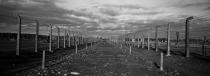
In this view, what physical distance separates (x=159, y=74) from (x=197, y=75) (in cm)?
216

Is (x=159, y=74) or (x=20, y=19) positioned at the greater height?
(x=20, y=19)

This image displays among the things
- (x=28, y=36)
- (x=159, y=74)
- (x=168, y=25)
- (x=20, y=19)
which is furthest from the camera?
(x=28, y=36)

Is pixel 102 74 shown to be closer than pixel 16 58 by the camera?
Yes

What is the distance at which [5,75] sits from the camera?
26.1 ft

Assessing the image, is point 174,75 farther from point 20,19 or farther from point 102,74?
point 20,19

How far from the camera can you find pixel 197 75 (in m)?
8.84

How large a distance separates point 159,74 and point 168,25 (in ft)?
34.5

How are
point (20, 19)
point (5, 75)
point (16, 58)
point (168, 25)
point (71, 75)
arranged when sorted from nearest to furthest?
point (5, 75) < point (71, 75) < point (16, 58) < point (20, 19) < point (168, 25)

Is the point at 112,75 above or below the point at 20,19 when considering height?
below

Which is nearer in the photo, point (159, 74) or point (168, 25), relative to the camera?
point (159, 74)

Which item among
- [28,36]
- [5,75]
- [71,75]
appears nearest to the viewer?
[5,75]

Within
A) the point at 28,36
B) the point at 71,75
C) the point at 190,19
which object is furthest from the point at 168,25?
the point at 28,36

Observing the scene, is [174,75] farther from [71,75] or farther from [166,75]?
[71,75]

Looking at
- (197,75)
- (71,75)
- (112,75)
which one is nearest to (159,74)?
(197,75)
